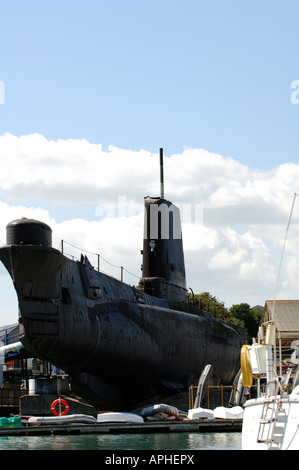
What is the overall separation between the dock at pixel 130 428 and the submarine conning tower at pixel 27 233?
654 centimetres

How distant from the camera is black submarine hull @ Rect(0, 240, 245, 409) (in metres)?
26.4

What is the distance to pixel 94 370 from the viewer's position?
29.6 metres

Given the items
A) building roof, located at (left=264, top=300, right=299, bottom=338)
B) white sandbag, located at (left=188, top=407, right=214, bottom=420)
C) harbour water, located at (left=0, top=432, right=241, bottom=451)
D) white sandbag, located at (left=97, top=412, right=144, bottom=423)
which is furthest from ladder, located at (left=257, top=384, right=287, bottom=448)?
building roof, located at (left=264, top=300, right=299, bottom=338)

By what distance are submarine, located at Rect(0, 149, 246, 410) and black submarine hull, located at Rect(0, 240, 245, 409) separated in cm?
4

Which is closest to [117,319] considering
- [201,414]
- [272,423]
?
[201,414]

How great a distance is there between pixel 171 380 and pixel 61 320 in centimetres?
997

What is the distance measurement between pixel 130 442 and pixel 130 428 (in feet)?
12.3

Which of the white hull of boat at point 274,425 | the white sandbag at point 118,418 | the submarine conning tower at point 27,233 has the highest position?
the submarine conning tower at point 27,233

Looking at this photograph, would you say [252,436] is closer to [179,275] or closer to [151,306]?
[151,306]

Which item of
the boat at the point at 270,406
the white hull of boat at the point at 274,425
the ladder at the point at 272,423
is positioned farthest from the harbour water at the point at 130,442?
→ the ladder at the point at 272,423

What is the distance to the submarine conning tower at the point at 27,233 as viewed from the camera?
2638cm

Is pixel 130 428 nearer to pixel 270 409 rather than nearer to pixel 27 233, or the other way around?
pixel 27 233

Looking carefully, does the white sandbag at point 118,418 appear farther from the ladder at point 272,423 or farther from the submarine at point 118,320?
the ladder at point 272,423
